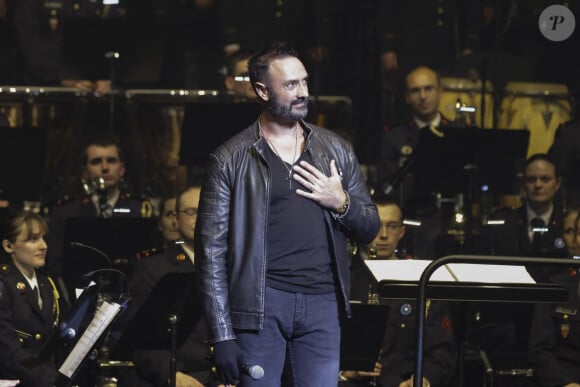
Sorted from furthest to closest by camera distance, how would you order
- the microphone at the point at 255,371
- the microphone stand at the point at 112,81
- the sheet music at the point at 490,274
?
the microphone stand at the point at 112,81 → the sheet music at the point at 490,274 → the microphone at the point at 255,371

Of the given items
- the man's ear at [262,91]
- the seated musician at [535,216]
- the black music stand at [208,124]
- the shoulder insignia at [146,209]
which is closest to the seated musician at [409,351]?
the seated musician at [535,216]

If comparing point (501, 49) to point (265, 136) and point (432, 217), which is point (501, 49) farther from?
point (265, 136)

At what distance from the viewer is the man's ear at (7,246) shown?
764 centimetres

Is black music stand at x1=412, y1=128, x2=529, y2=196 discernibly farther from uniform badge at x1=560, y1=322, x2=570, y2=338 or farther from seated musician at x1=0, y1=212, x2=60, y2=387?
seated musician at x1=0, y1=212, x2=60, y2=387

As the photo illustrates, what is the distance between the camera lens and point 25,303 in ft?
24.5

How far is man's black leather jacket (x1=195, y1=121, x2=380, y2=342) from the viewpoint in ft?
15.0

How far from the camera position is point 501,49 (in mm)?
10336

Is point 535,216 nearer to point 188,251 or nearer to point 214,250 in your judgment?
point 188,251

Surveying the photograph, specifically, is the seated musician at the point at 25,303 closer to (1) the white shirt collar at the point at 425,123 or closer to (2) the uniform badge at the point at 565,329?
(2) the uniform badge at the point at 565,329

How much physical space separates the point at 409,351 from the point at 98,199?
2.81 meters

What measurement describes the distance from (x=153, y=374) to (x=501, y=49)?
4.79 metres

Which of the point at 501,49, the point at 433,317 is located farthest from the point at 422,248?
the point at 501,49

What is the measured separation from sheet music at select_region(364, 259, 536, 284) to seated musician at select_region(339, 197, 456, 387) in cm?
132

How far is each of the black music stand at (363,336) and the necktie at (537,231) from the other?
270cm
